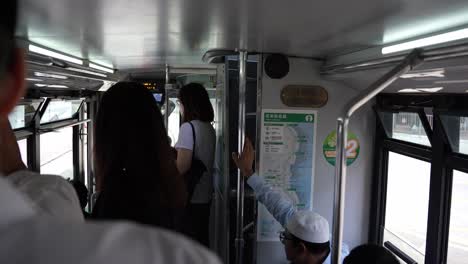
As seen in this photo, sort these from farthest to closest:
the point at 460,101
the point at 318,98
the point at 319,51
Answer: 1. the point at 318,98
2. the point at 319,51
3. the point at 460,101

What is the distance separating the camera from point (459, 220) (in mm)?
2330

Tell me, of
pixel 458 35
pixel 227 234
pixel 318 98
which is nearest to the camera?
pixel 458 35

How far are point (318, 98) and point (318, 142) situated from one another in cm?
33

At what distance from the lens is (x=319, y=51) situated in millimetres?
2615

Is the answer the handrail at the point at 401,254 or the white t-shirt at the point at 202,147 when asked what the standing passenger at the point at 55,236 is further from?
the handrail at the point at 401,254

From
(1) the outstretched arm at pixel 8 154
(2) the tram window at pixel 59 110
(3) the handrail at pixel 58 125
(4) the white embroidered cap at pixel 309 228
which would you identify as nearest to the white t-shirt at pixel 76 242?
(1) the outstretched arm at pixel 8 154

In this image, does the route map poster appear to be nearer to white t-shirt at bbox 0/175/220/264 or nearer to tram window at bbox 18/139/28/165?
tram window at bbox 18/139/28/165

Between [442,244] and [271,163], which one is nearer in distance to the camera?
[442,244]

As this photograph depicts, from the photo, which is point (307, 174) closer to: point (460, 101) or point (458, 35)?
point (460, 101)

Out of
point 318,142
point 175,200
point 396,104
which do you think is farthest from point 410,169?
point 175,200

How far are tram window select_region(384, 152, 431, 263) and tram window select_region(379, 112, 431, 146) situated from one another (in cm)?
14

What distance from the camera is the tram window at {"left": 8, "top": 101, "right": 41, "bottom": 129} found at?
3100mm

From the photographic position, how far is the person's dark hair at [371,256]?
189 cm

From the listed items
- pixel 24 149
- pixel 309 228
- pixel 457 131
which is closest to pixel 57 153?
pixel 24 149
